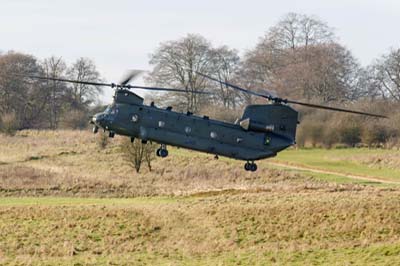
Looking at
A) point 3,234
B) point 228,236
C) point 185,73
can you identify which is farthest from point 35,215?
point 185,73

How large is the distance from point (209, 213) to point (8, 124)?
55.5 m

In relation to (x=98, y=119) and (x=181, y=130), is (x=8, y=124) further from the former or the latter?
(x=181, y=130)

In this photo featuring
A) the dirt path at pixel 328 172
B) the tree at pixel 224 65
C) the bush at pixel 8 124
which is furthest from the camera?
Result: the bush at pixel 8 124

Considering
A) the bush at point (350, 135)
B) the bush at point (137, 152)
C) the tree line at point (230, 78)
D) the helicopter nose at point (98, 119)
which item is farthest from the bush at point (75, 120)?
the helicopter nose at point (98, 119)

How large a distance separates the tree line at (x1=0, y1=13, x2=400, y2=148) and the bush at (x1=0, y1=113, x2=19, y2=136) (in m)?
0.56

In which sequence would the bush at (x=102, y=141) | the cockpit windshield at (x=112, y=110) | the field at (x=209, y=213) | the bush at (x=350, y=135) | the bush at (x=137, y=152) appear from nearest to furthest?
the cockpit windshield at (x=112, y=110) < the field at (x=209, y=213) < the bush at (x=350, y=135) < the bush at (x=137, y=152) < the bush at (x=102, y=141)

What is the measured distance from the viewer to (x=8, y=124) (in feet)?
317

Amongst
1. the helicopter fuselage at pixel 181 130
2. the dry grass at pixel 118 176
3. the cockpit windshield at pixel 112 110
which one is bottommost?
the dry grass at pixel 118 176

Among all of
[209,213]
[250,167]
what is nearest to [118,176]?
[209,213]

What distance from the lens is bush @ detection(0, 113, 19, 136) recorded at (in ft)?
317

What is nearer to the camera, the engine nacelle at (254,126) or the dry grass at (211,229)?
the engine nacelle at (254,126)

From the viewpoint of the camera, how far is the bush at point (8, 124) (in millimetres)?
96625

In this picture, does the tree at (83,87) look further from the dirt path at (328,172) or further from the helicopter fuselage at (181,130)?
the helicopter fuselage at (181,130)

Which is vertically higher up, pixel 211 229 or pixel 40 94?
pixel 40 94
